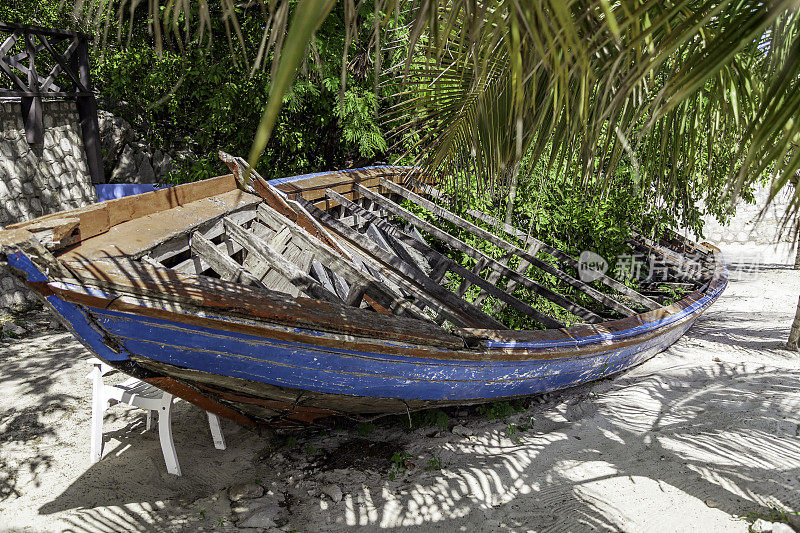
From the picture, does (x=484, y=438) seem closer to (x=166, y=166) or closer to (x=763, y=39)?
(x=763, y=39)

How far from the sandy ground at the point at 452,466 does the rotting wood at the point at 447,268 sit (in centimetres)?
83

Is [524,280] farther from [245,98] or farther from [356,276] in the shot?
[245,98]

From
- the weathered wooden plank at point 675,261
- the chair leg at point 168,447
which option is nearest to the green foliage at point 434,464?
the chair leg at point 168,447

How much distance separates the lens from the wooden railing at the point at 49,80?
6727 mm

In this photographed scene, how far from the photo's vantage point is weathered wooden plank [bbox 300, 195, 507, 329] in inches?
181

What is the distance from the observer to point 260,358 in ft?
9.95

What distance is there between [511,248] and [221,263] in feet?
11.3

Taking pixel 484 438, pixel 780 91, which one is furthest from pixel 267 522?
pixel 780 91

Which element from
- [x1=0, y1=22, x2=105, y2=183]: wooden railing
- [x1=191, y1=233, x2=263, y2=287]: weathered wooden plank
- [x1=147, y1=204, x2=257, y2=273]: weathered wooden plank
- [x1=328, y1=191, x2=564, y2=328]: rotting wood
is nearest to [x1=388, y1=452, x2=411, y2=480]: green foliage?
[x1=191, y1=233, x2=263, y2=287]: weathered wooden plank

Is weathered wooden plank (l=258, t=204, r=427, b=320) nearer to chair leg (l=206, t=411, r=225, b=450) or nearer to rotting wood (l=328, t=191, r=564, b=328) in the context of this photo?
chair leg (l=206, t=411, r=225, b=450)

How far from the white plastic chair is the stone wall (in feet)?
14.1

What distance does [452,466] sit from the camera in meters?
3.93

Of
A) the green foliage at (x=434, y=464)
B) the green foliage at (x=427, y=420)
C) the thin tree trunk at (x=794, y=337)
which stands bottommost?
the green foliage at (x=434, y=464)

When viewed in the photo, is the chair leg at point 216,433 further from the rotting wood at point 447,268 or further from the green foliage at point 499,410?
the rotting wood at point 447,268
